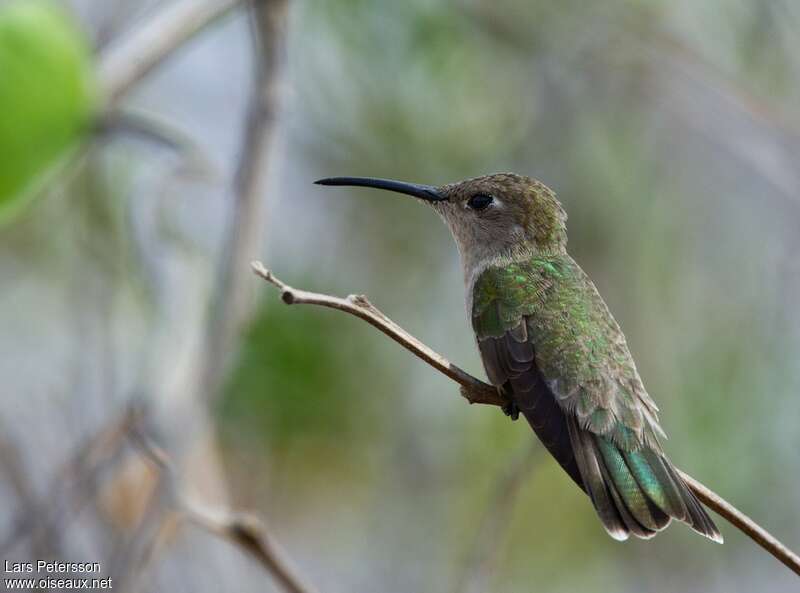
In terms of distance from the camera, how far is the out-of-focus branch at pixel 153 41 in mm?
2232

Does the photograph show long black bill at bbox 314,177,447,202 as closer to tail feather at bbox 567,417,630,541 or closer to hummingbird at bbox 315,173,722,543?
hummingbird at bbox 315,173,722,543

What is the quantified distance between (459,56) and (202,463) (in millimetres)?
2319

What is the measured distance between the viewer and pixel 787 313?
3.66m

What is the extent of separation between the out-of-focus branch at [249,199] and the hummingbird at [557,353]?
0.22 meters

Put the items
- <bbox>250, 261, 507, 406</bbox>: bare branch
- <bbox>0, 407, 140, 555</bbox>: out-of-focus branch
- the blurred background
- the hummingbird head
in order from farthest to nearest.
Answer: the blurred background < the hummingbird head < <bbox>0, 407, 140, 555</bbox>: out-of-focus branch < <bbox>250, 261, 507, 406</bbox>: bare branch

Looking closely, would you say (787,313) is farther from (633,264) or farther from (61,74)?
(61,74)

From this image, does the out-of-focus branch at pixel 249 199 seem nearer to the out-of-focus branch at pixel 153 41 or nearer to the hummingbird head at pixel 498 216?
the out-of-focus branch at pixel 153 41

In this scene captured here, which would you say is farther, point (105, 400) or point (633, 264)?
point (633, 264)

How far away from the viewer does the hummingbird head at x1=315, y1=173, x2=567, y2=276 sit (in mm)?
2818

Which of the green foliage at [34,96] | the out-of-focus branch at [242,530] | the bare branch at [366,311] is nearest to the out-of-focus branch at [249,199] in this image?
the out-of-focus branch at [242,530]

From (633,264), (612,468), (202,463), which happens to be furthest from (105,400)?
(633,264)

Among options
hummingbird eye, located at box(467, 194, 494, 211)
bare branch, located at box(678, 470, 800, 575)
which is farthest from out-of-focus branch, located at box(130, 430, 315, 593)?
hummingbird eye, located at box(467, 194, 494, 211)

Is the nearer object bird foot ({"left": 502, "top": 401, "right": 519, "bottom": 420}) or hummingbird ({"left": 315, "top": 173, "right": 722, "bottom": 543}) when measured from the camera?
hummingbird ({"left": 315, "top": 173, "right": 722, "bottom": 543})

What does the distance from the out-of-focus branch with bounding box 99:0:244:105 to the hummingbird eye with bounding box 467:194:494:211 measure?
798 millimetres
